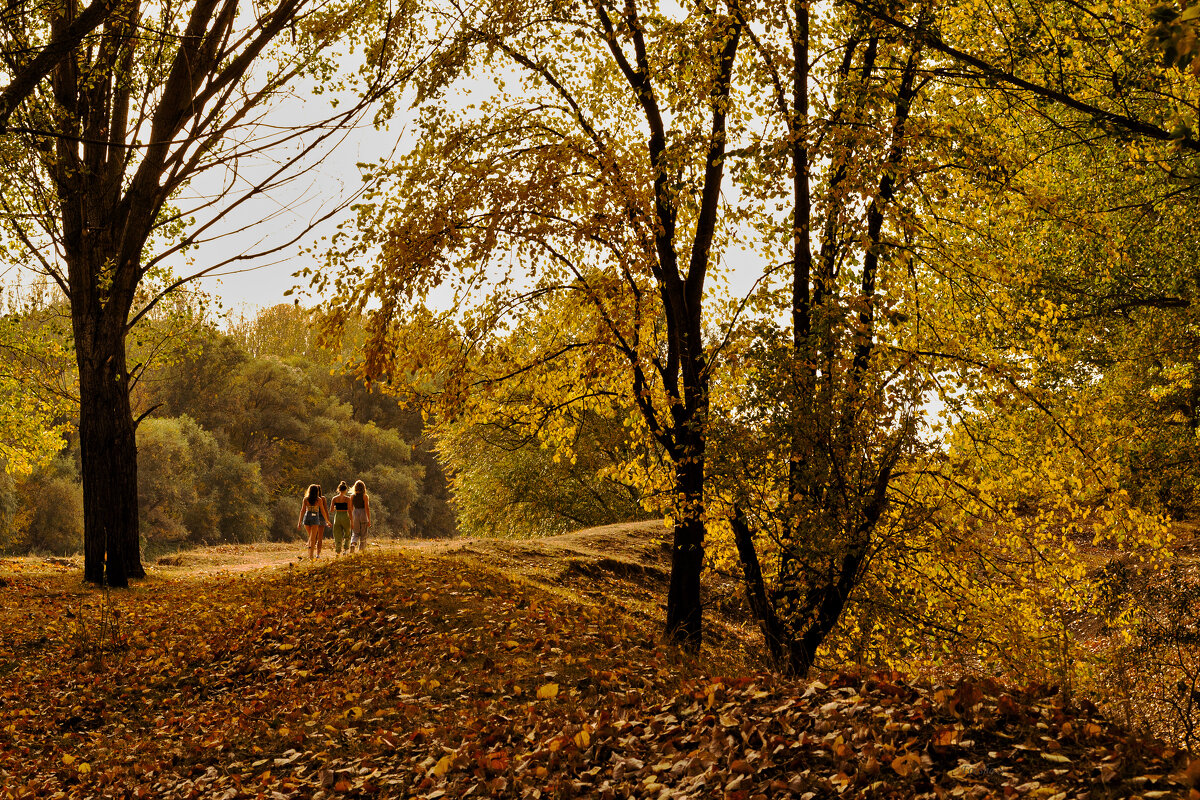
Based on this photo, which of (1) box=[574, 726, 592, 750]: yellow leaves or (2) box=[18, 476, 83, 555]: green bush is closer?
(1) box=[574, 726, 592, 750]: yellow leaves

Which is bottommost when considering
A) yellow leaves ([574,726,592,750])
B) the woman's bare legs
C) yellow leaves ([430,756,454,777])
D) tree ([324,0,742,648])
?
yellow leaves ([430,756,454,777])

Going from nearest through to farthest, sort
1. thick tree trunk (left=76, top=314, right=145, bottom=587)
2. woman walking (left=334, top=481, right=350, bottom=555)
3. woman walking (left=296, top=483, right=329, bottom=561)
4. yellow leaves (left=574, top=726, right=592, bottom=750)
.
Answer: yellow leaves (left=574, top=726, right=592, bottom=750)
thick tree trunk (left=76, top=314, right=145, bottom=587)
woman walking (left=334, top=481, right=350, bottom=555)
woman walking (left=296, top=483, right=329, bottom=561)

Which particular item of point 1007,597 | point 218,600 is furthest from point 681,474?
point 218,600

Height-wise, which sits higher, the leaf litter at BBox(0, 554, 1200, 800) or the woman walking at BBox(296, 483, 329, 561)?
the woman walking at BBox(296, 483, 329, 561)

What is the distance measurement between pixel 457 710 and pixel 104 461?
10244mm

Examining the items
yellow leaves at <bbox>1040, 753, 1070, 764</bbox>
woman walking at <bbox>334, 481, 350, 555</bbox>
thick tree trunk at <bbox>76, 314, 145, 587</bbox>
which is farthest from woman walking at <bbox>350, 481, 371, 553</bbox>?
yellow leaves at <bbox>1040, 753, 1070, 764</bbox>

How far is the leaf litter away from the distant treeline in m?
22.7

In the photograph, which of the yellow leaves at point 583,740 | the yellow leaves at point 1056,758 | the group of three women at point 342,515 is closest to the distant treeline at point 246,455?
the group of three women at point 342,515

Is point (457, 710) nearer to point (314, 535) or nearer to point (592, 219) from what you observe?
point (592, 219)

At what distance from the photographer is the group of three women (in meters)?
16.8

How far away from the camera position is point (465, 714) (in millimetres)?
6898

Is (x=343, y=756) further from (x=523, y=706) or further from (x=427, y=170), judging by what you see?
(x=427, y=170)

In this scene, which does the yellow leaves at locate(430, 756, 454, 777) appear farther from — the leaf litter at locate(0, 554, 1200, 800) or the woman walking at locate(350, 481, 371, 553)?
the woman walking at locate(350, 481, 371, 553)

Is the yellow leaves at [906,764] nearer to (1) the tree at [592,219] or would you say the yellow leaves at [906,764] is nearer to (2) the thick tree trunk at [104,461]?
(1) the tree at [592,219]
